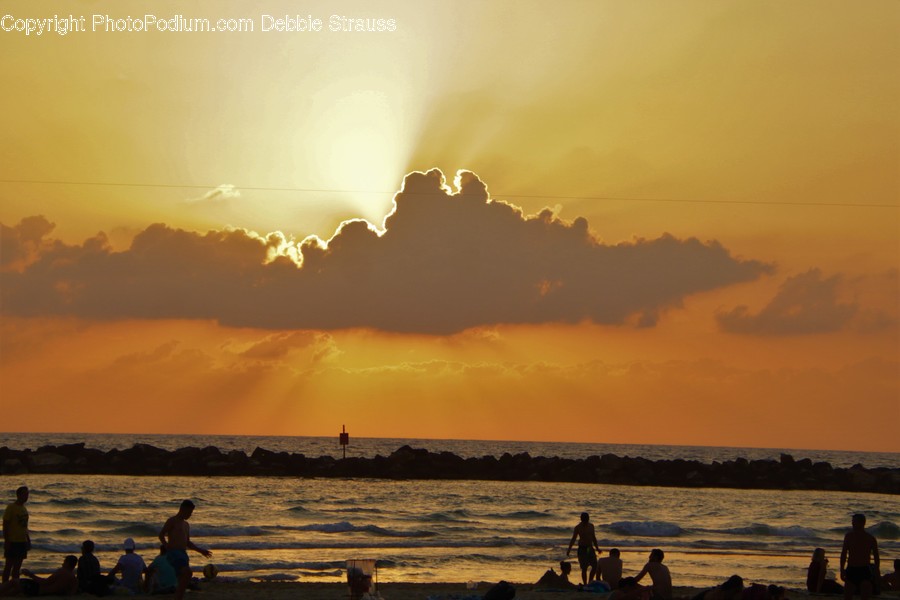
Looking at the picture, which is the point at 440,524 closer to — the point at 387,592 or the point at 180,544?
the point at 387,592

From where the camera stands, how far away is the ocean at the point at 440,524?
26.1 m

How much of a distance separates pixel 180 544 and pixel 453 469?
44336 mm

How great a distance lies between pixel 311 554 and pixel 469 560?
13.3ft

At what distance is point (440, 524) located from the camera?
36.4m

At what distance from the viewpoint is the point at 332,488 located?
167 feet

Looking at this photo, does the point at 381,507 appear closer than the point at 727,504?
Yes

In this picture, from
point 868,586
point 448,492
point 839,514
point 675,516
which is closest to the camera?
point 868,586

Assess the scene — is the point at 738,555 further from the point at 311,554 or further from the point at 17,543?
the point at 17,543

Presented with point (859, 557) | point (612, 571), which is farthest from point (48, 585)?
→ point (859, 557)

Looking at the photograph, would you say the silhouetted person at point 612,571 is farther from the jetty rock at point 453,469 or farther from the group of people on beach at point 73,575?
the jetty rock at point 453,469

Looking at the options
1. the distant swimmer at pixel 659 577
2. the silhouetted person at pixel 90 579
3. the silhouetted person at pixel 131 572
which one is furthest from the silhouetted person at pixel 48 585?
the distant swimmer at pixel 659 577

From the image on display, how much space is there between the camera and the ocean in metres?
26.1

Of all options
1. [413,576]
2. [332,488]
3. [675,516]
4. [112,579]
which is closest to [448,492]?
[332,488]

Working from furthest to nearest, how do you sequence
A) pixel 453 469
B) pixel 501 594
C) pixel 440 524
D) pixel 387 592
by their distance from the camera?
pixel 453 469 → pixel 440 524 → pixel 387 592 → pixel 501 594
